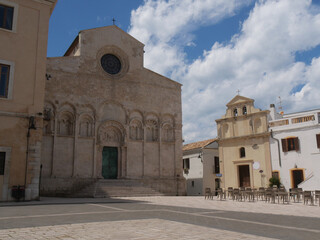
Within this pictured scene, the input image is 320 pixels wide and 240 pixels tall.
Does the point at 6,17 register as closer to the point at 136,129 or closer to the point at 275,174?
the point at 136,129

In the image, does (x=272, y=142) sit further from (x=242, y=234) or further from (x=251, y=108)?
(x=242, y=234)

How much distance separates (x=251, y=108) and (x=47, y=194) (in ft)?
66.0

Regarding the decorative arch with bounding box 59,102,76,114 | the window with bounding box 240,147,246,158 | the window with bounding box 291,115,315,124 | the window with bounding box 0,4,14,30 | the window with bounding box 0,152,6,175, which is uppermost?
the window with bounding box 0,4,14,30

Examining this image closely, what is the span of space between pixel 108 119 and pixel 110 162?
3.71 metres

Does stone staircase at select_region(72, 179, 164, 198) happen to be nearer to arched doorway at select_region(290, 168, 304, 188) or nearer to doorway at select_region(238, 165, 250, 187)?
doorway at select_region(238, 165, 250, 187)

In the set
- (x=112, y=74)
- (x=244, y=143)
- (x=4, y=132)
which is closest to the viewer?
(x=4, y=132)

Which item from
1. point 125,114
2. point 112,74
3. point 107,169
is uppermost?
point 112,74

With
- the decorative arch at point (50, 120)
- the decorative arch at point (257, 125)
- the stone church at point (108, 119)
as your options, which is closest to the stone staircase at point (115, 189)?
the stone church at point (108, 119)

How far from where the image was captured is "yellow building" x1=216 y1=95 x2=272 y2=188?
29188 mm

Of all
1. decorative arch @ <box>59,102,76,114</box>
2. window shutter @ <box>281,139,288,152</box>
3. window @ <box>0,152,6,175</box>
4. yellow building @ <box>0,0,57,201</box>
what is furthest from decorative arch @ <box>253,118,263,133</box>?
window @ <box>0,152,6,175</box>

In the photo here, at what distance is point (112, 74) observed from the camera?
94.1 ft

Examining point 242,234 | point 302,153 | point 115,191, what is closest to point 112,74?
point 115,191

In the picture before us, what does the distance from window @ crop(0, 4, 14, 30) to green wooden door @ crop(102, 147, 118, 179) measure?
1279cm

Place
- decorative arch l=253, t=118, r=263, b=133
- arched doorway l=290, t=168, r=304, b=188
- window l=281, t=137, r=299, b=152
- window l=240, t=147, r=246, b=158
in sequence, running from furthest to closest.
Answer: window l=240, t=147, r=246, b=158
decorative arch l=253, t=118, r=263, b=133
window l=281, t=137, r=299, b=152
arched doorway l=290, t=168, r=304, b=188
